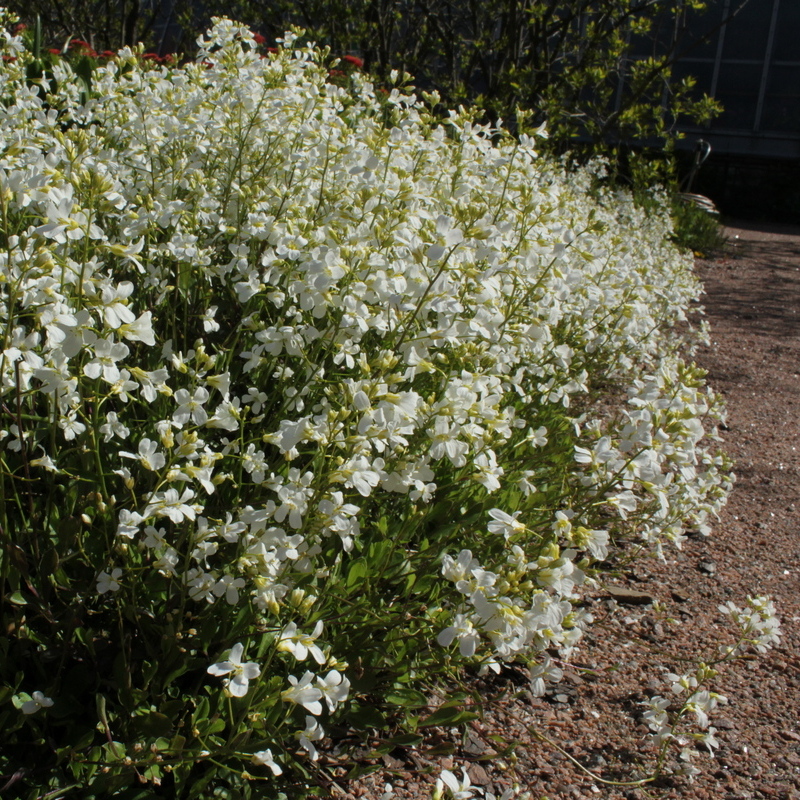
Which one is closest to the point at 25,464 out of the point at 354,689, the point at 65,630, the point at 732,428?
the point at 65,630

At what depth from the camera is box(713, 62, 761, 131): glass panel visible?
19422mm

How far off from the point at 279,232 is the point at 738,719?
2.08 meters

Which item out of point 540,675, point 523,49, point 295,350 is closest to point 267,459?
point 295,350

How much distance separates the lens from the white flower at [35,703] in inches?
70.8

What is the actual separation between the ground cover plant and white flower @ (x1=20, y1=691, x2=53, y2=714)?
1 cm

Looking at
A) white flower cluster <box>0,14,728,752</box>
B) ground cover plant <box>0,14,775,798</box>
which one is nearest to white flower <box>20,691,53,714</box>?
Result: ground cover plant <box>0,14,775,798</box>

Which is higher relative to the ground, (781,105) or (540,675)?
(781,105)

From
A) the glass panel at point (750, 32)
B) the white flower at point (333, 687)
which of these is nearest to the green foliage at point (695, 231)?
the glass panel at point (750, 32)

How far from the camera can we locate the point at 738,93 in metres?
19.8

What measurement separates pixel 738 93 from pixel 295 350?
2062cm

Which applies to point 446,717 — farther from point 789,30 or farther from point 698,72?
point 789,30

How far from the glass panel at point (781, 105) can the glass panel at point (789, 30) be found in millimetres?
544

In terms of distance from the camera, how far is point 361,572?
221 cm

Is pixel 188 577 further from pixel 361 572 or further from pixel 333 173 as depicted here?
pixel 333 173
